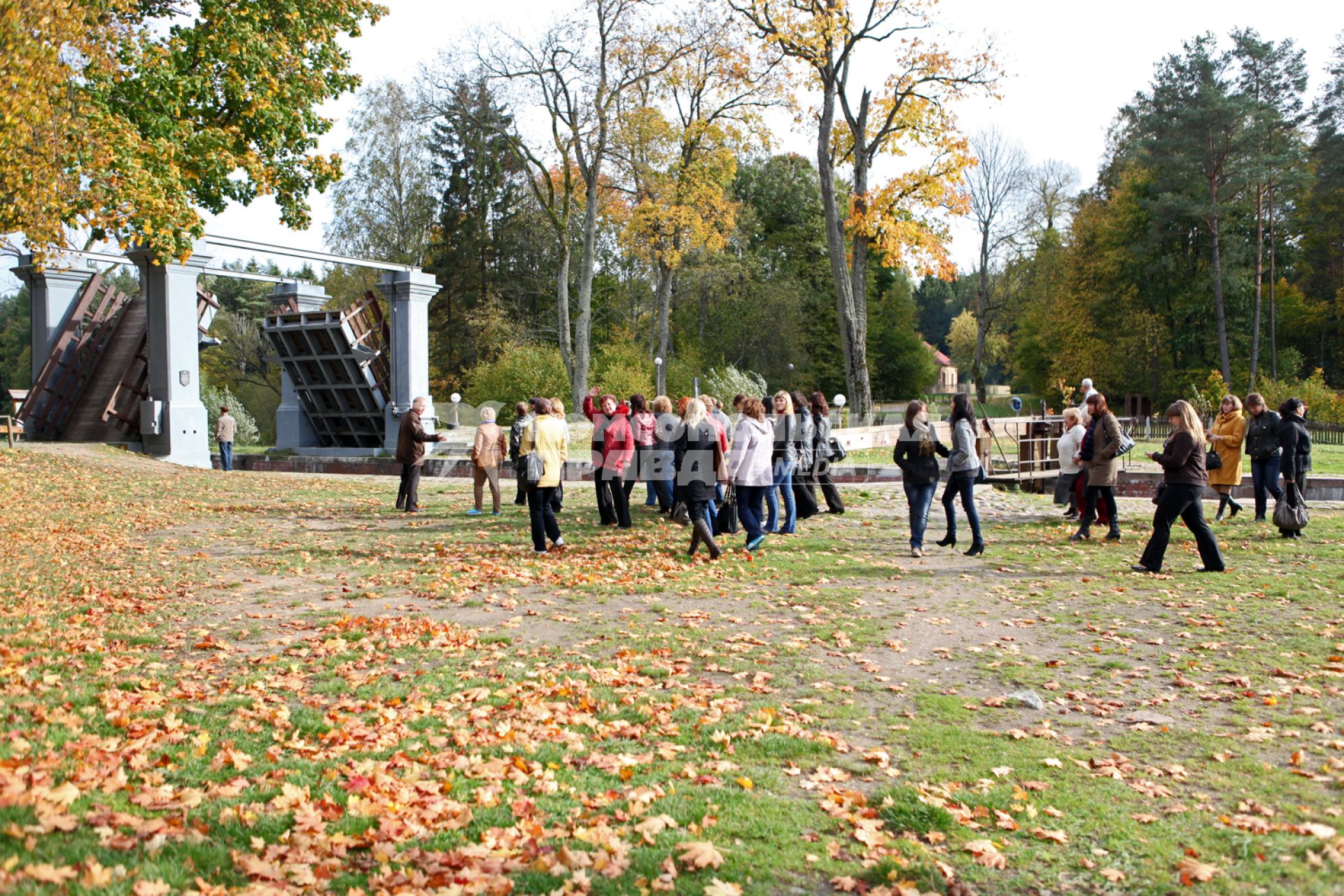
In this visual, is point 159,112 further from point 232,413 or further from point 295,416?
point 232,413

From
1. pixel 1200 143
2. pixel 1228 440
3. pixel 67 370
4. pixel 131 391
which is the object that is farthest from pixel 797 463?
pixel 1200 143

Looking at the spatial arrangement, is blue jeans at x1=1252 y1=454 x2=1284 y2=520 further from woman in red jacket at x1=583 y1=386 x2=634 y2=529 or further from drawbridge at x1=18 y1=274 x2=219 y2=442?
drawbridge at x1=18 y1=274 x2=219 y2=442

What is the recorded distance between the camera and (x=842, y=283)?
27.1 metres

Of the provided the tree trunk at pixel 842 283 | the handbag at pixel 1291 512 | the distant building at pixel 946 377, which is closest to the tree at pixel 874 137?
the tree trunk at pixel 842 283

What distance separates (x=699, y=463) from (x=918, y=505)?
2543 millimetres

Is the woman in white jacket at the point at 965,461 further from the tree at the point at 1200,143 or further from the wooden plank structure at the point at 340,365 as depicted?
the tree at the point at 1200,143

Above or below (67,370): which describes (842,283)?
above

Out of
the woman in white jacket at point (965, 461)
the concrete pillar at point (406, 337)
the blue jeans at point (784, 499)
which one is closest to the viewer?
the woman in white jacket at point (965, 461)

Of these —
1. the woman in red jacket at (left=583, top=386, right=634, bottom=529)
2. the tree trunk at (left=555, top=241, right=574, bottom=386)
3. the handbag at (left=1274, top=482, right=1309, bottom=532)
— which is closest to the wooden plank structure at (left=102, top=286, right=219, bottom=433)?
the tree trunk at (left=555, top=241, right=574, bottom=386)

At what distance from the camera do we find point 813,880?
3664 millimetres

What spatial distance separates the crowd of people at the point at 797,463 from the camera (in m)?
10.4

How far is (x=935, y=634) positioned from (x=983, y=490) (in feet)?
36.2

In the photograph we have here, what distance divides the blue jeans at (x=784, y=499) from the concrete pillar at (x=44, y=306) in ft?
66.7

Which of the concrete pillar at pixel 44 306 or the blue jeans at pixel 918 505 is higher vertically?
the concrete pillar at pixel 44 306
